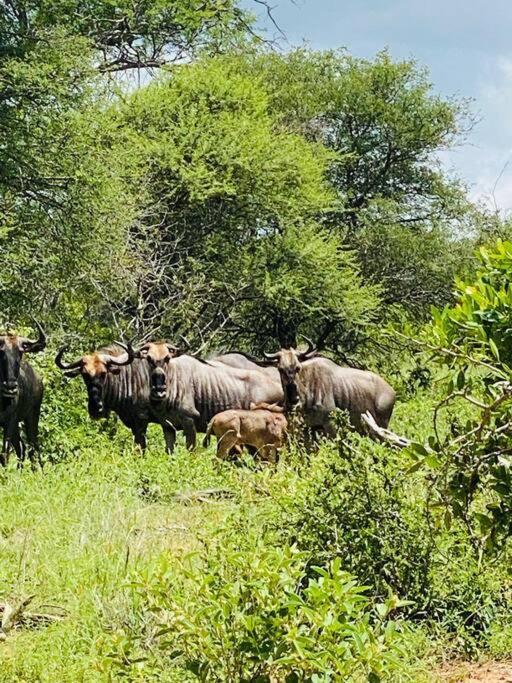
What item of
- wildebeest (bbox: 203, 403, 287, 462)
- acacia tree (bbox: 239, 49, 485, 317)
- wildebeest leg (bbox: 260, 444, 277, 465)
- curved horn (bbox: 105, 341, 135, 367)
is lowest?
wildebeest leg (bbox: 260, 444, 277, 465)

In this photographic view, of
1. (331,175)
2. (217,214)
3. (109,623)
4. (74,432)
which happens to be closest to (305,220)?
(217,214)

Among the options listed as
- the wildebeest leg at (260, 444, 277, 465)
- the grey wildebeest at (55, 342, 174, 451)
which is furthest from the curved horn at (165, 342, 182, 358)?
the wildebeest leg at (260, 444, 277, 465)

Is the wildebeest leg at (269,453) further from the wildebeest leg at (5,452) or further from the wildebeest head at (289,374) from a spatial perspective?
the wildebeest leg at (5,452)

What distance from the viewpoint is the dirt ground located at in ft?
14.5

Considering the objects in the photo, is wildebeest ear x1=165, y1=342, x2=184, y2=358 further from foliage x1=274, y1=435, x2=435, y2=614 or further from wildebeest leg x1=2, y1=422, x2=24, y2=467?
foliage x1=274, y1=435, x2=435, y2=614

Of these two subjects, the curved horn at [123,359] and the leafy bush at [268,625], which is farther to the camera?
the curved horn at [123,359]

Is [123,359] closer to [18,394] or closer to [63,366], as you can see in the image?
[63,366]

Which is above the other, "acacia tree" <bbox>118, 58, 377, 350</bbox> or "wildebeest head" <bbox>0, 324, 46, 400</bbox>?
"acacia tree" <bbox>118, 58, 377, 350</bbox>

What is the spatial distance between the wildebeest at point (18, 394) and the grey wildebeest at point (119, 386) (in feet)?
2.99

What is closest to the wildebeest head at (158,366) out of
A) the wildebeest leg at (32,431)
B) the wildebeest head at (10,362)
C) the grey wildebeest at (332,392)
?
the grey wildebeest at (332,392)

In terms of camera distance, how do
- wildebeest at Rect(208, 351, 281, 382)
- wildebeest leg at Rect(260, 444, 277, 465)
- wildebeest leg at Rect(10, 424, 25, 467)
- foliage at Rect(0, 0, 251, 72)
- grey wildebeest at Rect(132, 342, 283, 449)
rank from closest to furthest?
1. wildebeest leg at Rect(260, 444, 277, 465)
2. wildebeest leg at Rect(10, 424, 25, 467)
3. grey wildebeest at Rect(132, 342, 283, 449)
4. wildebeest at Rect(208, 351, 281, 382)
5. foliage at Rect(0, 0, 251, 72)

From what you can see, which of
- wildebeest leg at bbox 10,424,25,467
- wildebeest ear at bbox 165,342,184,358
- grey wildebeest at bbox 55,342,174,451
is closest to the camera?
wildebeest leg at bbox 10,424,25,467

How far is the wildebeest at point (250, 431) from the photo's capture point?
1068 cm

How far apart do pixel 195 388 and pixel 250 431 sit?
11.0 ft
